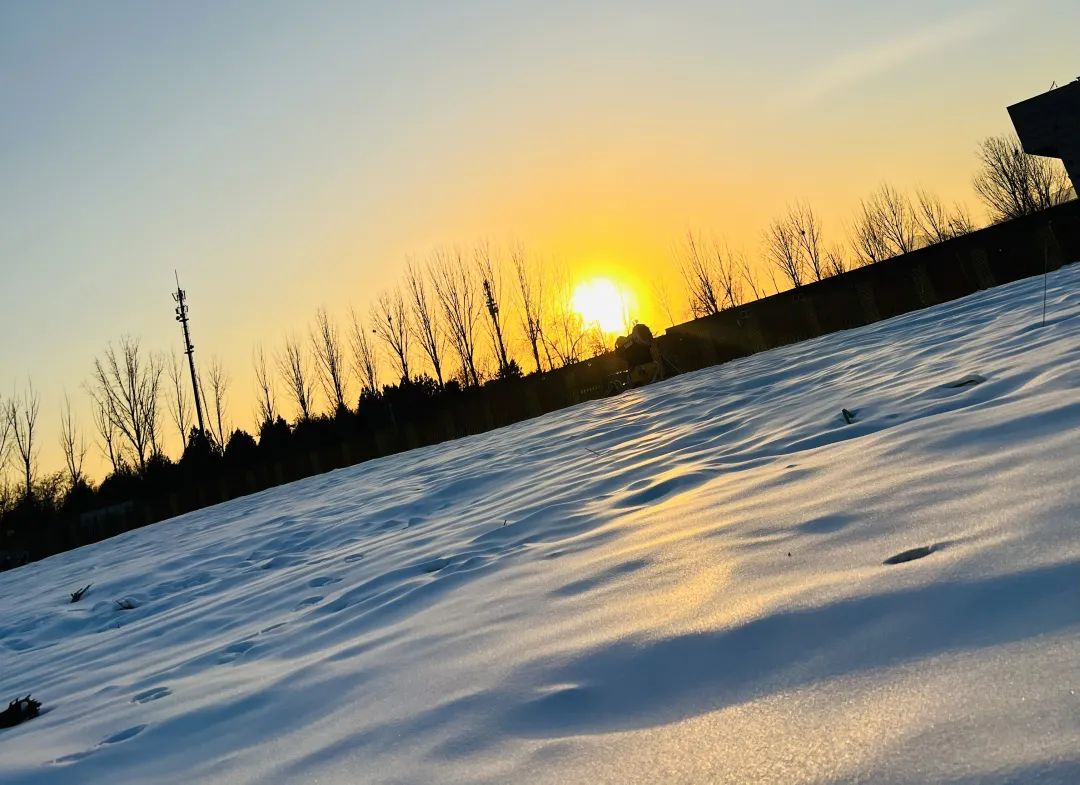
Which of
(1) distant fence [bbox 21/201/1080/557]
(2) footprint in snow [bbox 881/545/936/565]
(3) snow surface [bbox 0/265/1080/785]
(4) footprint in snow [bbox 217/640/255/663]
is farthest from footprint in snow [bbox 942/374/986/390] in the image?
(1) distant fence [bbox 21/201/1080/557]

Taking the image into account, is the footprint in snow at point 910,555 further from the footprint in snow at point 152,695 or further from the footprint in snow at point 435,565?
the footprint in snow at point 152,695

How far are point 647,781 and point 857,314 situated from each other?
10.4 m

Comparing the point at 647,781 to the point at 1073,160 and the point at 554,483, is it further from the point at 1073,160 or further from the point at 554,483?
the point at 1073,160

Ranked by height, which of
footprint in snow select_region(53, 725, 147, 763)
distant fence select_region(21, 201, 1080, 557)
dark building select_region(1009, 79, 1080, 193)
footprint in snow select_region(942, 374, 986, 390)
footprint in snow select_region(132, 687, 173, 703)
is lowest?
footprint in snow select_region(132, 687, 173, 703)

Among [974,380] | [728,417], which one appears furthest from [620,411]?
[974,380]

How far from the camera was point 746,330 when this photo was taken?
38.3ft

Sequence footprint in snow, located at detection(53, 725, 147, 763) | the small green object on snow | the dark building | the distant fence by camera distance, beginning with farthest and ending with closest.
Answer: the dark building < the distant fence < the small green object on snow < footprint in snow, located at detection(53, 725, 147, 763)

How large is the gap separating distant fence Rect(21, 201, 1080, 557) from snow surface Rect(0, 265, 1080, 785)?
4.17 meters

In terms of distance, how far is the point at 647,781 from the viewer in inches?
36.9

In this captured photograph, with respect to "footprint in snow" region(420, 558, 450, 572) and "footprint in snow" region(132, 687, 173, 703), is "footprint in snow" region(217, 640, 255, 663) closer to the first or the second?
"footprint in snow" region(132, 687, 173, 703)

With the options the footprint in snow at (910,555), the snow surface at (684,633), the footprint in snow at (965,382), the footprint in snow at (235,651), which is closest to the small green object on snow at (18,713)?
the snow surface at (684,633)

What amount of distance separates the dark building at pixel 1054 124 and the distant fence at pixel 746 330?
11.3 feet

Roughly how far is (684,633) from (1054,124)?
13526 mm

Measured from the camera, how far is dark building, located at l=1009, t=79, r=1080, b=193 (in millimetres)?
11180
